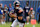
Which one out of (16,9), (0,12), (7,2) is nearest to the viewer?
(16,9)

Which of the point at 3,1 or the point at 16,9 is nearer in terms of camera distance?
the point at 16,9

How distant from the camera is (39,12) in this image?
4.64m

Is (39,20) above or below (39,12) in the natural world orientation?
below

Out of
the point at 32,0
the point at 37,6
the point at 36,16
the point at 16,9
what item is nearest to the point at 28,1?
the point at 32,0

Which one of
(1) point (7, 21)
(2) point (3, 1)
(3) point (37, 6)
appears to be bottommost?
(1) point (7, 21)

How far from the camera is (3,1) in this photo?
481 centimetres

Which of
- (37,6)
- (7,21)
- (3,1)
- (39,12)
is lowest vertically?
(7,21)

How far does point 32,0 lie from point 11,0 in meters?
1.13

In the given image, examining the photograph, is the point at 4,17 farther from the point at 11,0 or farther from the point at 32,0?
the point at 32,0

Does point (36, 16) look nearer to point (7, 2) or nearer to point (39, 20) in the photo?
point (39, 20)

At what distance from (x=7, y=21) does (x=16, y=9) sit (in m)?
2.42

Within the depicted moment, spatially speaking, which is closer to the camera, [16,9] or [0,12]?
[16,9]

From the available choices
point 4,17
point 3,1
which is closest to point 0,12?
point 4,17

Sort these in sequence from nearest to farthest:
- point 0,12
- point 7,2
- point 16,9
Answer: point 16,9
point 0,12
point 7,2
